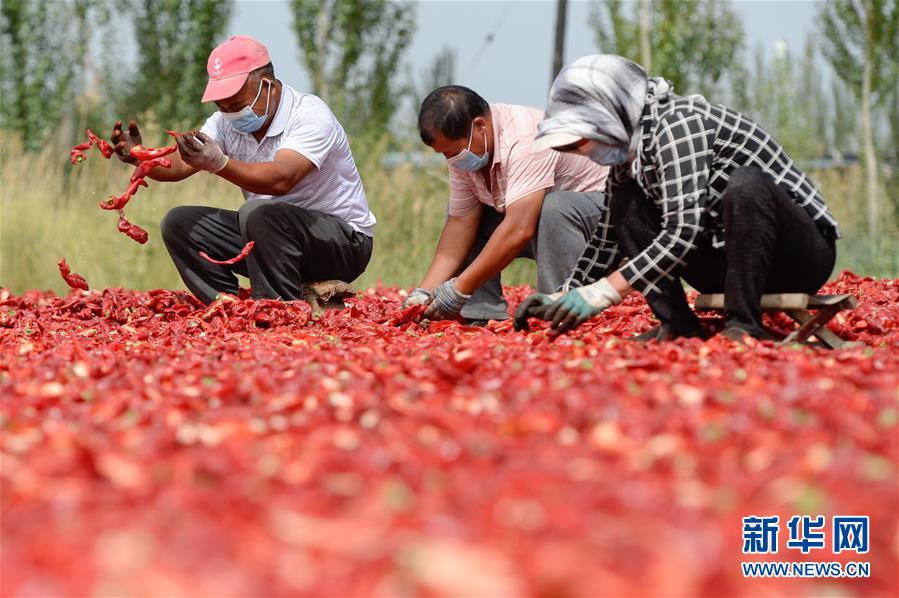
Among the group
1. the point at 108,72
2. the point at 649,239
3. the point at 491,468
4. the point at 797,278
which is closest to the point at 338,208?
the point at 649,239

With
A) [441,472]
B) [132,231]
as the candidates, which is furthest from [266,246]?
[441,472]

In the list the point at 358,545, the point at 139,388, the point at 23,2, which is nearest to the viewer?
the point at 358,545

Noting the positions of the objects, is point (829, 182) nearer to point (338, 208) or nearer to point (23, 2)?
point (338, 208)

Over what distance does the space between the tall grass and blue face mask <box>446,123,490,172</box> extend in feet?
11.0

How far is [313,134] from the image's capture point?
16.3ft

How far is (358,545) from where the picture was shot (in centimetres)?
142

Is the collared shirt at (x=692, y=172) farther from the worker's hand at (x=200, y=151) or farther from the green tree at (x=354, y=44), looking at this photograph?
the green tree at (x=354, y=44)

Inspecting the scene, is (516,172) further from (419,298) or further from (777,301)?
(777,301)

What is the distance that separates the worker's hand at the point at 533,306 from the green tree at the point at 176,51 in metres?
13.9

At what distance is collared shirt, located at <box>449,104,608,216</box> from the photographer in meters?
4.50

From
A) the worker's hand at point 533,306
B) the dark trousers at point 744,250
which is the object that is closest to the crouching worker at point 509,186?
the worker's hand at point 533,306

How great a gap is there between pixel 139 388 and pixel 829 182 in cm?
1400

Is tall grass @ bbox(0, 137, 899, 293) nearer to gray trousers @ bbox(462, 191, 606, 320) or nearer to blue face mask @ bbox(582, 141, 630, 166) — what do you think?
gray trousers @ bbox(462, 191, 606, 320)

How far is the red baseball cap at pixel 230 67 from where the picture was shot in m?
4.90
